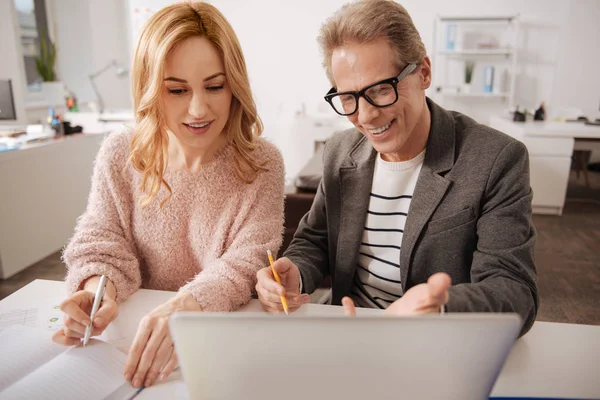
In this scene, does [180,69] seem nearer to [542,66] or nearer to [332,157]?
[332,157]

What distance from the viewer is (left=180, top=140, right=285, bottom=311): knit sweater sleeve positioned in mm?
962

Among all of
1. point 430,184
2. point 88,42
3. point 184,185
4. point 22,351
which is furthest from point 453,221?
point 88,42

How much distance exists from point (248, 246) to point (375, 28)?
0.55 meters

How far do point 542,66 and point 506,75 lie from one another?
401 mm

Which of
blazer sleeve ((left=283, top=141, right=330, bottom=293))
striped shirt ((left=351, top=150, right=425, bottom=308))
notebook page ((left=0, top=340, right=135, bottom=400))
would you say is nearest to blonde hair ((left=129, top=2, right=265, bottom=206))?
blazer sleeve ((left=283, top=141, right=330, bottom=293))

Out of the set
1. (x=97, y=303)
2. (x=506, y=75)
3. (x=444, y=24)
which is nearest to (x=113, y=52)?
(x=444, y=24)

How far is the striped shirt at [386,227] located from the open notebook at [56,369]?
643 mm

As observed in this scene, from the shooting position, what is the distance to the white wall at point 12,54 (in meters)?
4.03

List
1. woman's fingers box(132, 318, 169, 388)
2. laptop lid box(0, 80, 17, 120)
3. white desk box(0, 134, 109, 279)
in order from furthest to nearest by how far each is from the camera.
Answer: laptop lid box(0, 80, 17, 120), white desk box(0, 134, 109, 279), woman's fingers box(132, 318, 169, 388)

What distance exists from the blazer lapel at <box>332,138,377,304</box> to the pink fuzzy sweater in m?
0.17

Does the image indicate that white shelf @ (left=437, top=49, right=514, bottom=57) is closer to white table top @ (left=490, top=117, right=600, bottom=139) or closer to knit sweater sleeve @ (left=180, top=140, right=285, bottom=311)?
white table top @ (left=490, top=117, right=600, bottom=139)

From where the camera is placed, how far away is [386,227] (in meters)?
1.18

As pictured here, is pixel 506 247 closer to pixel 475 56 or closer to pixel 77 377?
pixel 77 377

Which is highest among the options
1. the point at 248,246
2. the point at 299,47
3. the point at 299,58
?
the point at 299,47
